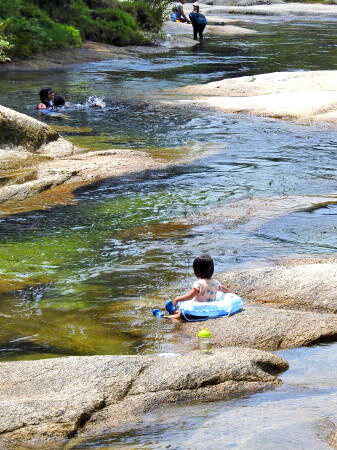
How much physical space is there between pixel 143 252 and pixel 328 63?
21400mm

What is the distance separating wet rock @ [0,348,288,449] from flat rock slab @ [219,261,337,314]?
1.81m

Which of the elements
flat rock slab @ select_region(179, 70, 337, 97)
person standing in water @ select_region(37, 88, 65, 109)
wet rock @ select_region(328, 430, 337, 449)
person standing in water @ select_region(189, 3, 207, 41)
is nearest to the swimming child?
wet rock @ select_region(328, 430, 337, 449)

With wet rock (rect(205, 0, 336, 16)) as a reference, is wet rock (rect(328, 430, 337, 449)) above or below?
below

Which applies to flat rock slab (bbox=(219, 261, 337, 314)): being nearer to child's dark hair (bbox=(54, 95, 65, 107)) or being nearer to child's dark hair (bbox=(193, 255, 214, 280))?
child's dark hair (bbox=(193, 255, 214, 280))

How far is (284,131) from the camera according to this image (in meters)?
19.3

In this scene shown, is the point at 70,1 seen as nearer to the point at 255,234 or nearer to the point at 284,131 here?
the point at 284,131

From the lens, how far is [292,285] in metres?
8.83

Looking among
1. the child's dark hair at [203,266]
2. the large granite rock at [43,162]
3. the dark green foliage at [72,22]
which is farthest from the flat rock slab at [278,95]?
the child's dark hair at [203,266]

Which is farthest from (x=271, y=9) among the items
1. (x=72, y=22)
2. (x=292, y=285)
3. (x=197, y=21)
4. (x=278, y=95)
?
(x=292, y=285)

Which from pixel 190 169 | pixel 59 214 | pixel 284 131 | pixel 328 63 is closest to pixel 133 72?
pixel 328 63

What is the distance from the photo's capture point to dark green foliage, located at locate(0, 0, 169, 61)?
31.1m

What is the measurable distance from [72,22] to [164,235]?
24.9 meters

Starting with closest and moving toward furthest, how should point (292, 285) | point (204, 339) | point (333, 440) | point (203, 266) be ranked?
1. point (333, 440)
2. point (204, 339)
3. point (203, 266)
4. point (292, 285)

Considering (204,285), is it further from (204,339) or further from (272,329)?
(272,329)
